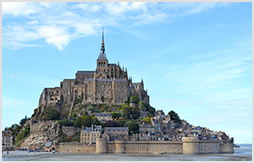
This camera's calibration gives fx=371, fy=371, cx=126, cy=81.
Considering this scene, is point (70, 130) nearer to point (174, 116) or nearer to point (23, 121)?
point (174, 116)

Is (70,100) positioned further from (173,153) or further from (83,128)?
(173,153)

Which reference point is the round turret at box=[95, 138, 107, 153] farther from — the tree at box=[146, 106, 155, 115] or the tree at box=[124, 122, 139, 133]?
the tree at box=[146, 106, 155, 115]

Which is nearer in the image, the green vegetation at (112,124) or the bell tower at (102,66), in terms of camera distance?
the green vegetation at (112,124)

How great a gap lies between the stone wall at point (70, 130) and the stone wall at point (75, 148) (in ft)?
14.8

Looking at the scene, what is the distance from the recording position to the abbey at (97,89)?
9778 centimetres

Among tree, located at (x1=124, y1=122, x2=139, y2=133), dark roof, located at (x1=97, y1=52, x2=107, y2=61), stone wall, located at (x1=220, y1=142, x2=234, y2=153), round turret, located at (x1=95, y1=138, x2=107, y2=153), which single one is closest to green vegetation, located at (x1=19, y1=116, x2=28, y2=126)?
dark roof, located at (x1=97, y1=52, x2=107, y2=61)

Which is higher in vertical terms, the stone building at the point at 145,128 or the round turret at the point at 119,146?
the stone building at the point at 145,128

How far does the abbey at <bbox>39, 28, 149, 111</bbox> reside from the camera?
97781mm

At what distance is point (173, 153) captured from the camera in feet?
232

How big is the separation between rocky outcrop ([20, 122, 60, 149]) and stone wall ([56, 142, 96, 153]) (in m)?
4.03

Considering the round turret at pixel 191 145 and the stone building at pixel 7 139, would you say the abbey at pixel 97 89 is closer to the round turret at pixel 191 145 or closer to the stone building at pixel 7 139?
the stone building at pixel 7 139

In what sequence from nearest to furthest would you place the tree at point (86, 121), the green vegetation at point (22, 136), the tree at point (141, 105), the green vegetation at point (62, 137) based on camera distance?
the green vegetation at point (62, 137), the tree at point (86, 121), the green vegetation at point (22, 136), the tree at point (141, 105)

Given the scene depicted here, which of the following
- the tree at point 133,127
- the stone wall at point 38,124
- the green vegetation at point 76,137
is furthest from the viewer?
the stone wall at point 38,124

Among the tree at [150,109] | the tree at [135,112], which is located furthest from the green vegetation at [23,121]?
the tree at [150,109]
